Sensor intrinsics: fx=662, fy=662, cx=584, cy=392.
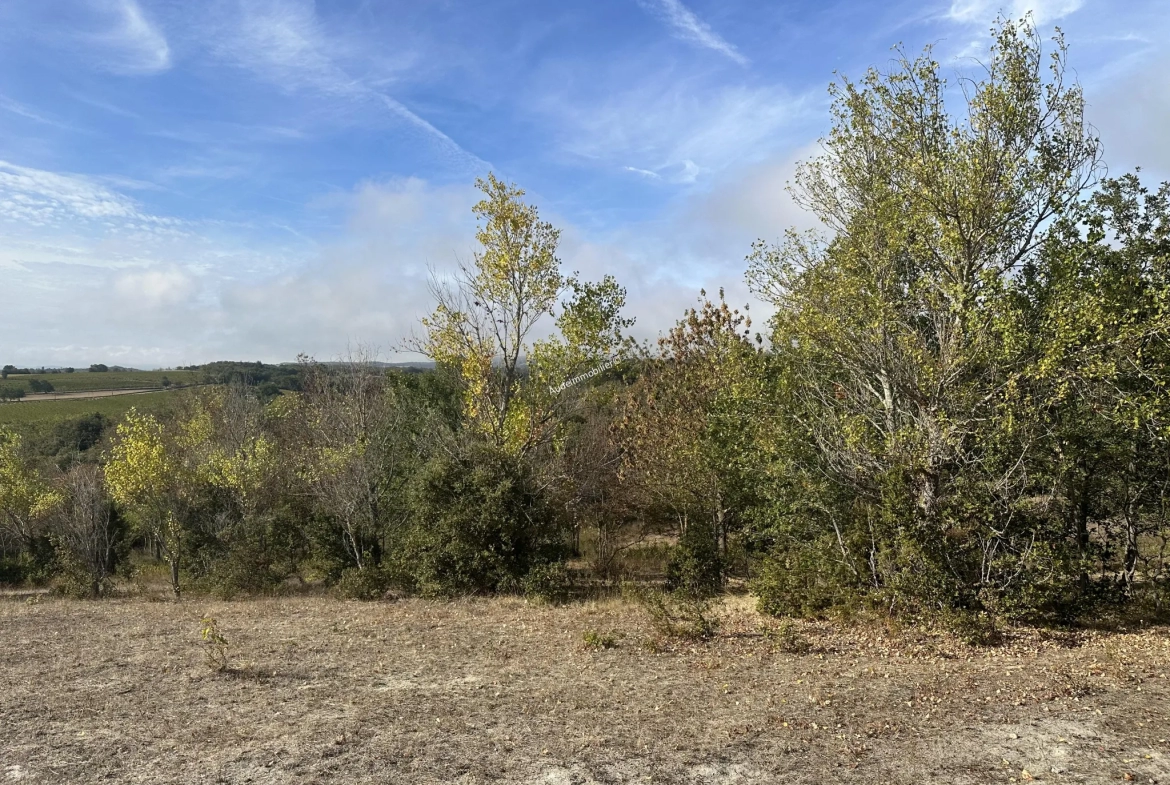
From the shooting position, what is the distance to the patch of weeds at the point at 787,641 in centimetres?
968

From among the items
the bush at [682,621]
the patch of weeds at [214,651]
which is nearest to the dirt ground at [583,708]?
the patch of weeds at [214,651]

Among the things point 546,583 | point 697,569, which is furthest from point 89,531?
point 697,569

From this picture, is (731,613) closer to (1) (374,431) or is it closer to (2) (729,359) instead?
(2) (729,359)

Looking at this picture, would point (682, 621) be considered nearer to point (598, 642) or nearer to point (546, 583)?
point (598, 642)

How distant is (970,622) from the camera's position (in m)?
9.69

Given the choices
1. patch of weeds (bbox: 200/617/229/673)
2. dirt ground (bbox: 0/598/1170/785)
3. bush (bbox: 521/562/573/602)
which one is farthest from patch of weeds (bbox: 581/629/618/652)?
patch of weeds (bbox: 200/617/229/673)

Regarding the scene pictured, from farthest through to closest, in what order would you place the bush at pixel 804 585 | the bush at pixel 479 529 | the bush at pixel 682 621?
the bush at pixel 479 529 → the bush at pixel 804 585 → the bush at pixel 682 621

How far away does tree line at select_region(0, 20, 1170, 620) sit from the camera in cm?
993

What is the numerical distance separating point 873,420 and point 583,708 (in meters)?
7.10

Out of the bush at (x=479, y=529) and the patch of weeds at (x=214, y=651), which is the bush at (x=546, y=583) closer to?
the bush at (x=479, y=529)

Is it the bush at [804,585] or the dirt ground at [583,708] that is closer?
the dirt ground at [583,708]

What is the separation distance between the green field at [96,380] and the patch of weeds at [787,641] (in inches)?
3533

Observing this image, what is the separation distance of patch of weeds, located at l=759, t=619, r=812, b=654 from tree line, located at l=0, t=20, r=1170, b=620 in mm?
1604

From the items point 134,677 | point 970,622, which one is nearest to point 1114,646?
point 970,622
